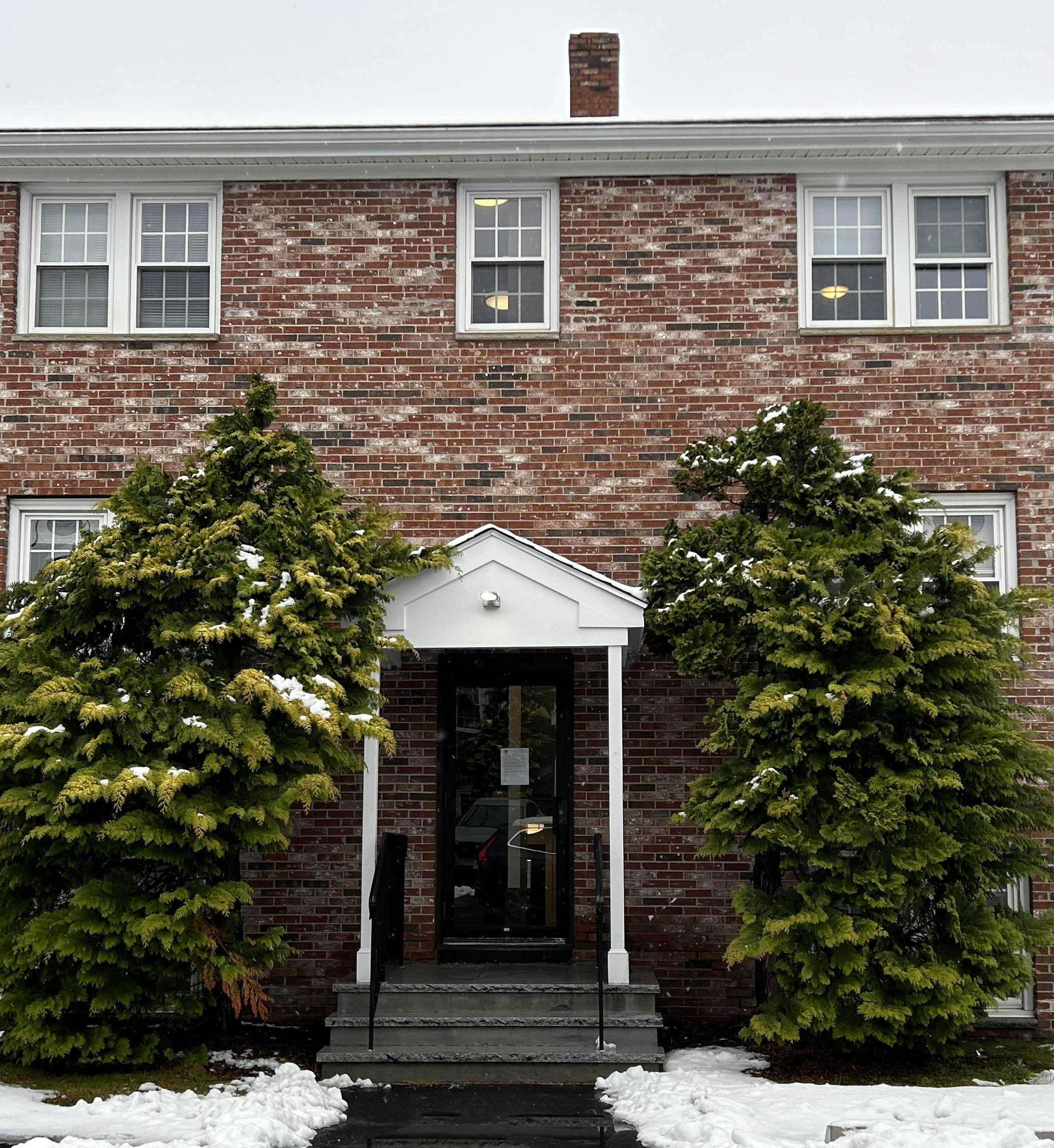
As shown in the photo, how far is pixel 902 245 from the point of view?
10680 mm

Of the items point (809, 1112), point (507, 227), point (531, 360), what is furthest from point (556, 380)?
point (809, 1112)

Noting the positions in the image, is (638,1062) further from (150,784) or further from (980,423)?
(980,423)

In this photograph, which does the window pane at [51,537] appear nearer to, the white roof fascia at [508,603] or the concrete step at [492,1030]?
the white roof fascia at [508,603]

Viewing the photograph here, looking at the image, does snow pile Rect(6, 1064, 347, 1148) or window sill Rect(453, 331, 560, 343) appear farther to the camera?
window sill Rect(453, 331, 560, 343)

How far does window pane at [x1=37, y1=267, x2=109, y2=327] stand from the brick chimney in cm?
428

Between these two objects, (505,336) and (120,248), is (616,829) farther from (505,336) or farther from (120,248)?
(120,248)

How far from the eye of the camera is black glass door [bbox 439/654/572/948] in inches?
395

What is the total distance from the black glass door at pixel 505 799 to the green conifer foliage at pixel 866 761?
168 cm

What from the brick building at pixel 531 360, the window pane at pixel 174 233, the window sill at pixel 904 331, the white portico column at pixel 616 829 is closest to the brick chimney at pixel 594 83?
the brick building at pixel 531 360

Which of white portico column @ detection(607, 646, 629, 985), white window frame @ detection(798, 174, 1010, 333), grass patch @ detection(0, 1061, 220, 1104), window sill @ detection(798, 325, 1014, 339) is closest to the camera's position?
grass patch @ detection(0, 1061, 220, 1104)

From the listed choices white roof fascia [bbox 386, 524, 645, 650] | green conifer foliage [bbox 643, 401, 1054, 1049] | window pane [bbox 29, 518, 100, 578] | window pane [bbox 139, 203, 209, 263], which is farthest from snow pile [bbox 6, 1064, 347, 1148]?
window pane [bbox 139, 203, 209, 263]

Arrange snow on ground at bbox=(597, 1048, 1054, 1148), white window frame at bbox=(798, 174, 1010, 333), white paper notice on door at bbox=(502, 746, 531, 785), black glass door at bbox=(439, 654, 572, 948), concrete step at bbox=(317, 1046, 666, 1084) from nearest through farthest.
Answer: snow on ground at bbox=(597, 1048, 1054, 1148), concrete step at bbox=(317, 1046, 666, 1084), black glass door at bbox=(439, 654, 572, 948), white paper notice on door at bbox=(502, 746, 531, 785), white window frame at bbox=(798, 174, 1010, 333)

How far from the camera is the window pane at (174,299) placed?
424 inches

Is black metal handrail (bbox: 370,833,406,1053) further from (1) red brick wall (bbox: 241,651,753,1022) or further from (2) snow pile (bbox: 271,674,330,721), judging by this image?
→ (2) snow pile (bbox: 271,674,330,721)
